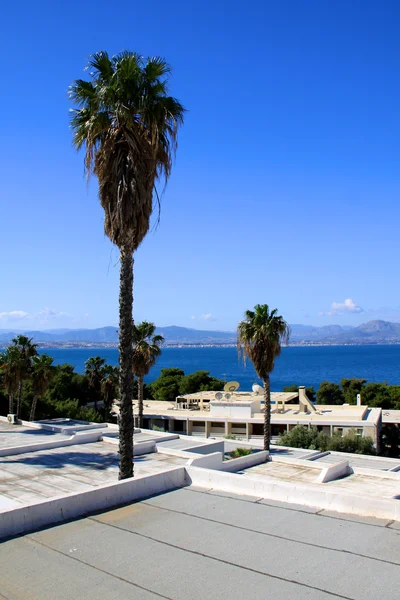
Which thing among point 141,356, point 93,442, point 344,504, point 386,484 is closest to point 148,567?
point 344,504

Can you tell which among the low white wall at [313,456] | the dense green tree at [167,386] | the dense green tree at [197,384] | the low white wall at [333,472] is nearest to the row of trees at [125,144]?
the low white wall at [333,472]

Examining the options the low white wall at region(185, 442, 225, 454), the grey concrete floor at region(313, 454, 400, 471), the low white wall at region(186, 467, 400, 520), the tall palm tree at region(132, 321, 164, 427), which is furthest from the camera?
the tall palm tree at region(132, 321, 164, 427)

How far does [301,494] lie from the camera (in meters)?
10.2

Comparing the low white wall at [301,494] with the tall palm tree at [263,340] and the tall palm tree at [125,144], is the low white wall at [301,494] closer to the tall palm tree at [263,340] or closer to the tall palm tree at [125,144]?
the tall palm tree at [125,144]

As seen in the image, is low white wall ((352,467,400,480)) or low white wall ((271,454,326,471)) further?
low white wall ((271,454,326,471))

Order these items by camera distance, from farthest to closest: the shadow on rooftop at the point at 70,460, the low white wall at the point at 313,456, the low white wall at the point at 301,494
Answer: the low white wall at the point at 313,456 < the shadow on rooftop at the point at 70,460 < the low white wall at the point at 301,494

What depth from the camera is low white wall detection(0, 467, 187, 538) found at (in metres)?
8.74

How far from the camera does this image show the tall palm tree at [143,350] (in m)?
42.0

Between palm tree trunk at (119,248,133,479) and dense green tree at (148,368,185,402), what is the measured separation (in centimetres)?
6769

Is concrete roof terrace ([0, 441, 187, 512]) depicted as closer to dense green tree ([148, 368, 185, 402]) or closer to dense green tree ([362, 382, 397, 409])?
dense green tree ([362, 382, 397, 409])

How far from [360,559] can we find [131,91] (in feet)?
39.8

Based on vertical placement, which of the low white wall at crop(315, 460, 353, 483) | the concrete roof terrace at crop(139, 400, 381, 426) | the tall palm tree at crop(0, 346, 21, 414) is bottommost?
the concrete roof terrace at crop(139, 400, 381, 426)

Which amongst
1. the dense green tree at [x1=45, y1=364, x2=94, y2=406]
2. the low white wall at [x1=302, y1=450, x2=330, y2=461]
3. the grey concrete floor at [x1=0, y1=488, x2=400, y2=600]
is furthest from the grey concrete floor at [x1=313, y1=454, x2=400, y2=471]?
the dense green tree at [x1=45, y1=364, x2=94, y2=406]

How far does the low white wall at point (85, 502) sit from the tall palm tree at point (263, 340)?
20231 mm
